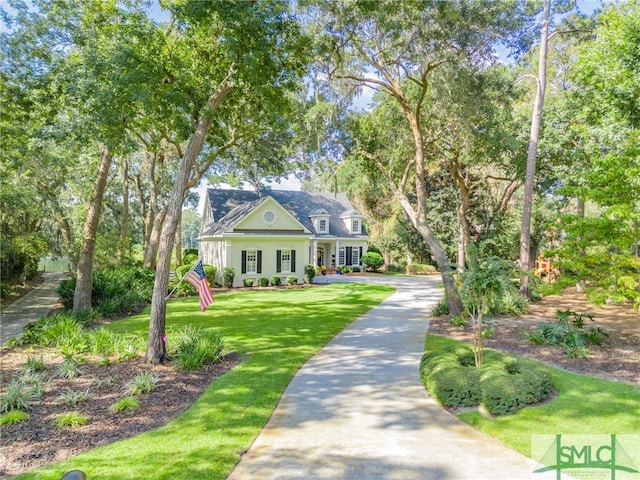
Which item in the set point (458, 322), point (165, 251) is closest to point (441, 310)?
point (458, 322)

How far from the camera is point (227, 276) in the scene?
23.1 meters

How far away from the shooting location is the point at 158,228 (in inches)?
870

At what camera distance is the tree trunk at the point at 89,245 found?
13.5 m

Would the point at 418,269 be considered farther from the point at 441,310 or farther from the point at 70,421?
the point at 70,421

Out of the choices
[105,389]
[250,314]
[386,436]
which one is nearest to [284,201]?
[250,314]

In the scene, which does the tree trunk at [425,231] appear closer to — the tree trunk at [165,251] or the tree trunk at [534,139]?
the tree trunk at [534,139]

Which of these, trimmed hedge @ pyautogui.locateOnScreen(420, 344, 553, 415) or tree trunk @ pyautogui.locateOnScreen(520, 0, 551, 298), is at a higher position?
tree trunk @ pyautogui.locateOnScreen(520, 0, 551, 298)

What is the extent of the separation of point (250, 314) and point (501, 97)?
12237 mm

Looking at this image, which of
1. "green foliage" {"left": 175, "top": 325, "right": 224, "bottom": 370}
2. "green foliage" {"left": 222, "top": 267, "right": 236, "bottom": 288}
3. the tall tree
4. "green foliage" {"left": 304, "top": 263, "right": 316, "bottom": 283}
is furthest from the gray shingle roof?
"green foliage" {"left": 175, "top": 325, "right": 224, "bottom": 370}

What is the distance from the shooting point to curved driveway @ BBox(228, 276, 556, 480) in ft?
14.3

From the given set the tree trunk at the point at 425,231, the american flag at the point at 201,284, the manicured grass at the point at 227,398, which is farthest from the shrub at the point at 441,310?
the american flag at the point at 201,284

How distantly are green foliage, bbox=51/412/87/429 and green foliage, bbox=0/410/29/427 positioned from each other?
48 centimetres

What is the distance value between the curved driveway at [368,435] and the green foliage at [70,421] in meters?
2.60

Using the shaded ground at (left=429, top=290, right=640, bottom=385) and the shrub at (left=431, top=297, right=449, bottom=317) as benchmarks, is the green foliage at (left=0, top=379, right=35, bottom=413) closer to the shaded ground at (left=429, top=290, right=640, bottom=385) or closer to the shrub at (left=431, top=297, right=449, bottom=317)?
the shaded ground at (left=429, top=290, right=640, bottom=385)
